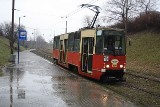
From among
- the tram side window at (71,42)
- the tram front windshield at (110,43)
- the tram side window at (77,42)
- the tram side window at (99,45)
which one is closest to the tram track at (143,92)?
the tram front windshield at (110,43)

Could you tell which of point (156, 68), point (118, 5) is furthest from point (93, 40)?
point (118, 5)

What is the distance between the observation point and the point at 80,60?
21953 millimetres

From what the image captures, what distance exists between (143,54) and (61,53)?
1061 centimetres

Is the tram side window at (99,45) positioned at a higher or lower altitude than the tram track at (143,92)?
higher

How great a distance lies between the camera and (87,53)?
68.1ft

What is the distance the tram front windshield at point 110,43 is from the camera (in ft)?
61.4

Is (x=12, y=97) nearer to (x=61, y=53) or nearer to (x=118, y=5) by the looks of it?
(x=61, y=53)

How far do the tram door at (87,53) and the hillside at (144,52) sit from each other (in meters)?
6.86

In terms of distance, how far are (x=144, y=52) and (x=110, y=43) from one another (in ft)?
63.8

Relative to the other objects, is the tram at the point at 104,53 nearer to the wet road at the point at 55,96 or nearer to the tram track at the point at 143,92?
the tram track at the point at 143,92

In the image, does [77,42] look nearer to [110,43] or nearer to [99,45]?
[99,45]

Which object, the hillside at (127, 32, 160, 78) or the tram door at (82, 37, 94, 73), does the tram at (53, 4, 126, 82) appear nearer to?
the tram door at (82, 37, 94, 73)

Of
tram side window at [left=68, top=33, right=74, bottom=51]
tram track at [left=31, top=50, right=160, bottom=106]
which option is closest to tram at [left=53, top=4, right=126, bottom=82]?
tram track at [left=31, top=50, right=160, bottom=106]

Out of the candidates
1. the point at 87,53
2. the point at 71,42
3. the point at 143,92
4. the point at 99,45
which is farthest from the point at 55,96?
the point at 71,42
